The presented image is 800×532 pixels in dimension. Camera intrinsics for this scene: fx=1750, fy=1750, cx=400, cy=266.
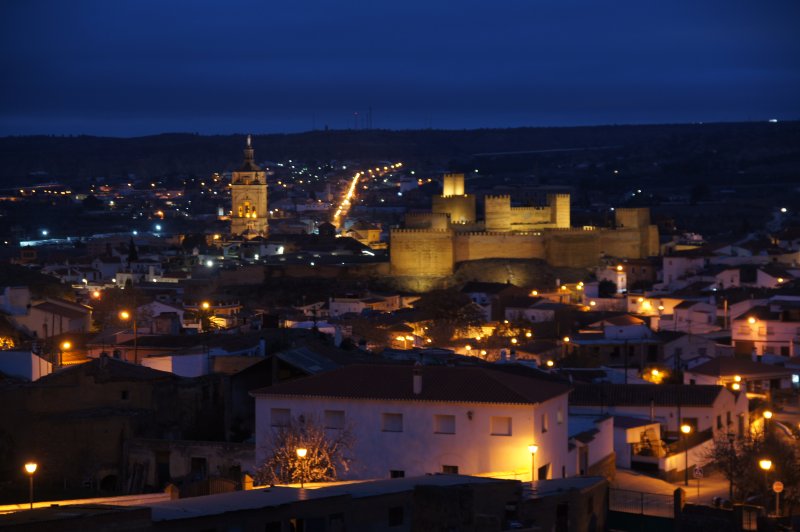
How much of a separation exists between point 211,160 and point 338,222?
7995cm

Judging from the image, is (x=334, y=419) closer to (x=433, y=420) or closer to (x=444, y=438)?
(x=433, y=420)

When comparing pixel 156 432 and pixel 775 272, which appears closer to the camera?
pixel 156 432

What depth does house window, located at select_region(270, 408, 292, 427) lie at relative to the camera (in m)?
20.5

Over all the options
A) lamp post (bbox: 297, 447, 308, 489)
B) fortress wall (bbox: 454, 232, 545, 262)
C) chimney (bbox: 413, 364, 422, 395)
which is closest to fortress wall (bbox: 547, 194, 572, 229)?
fortress wall (bbox: 454, 232, 545, 262)

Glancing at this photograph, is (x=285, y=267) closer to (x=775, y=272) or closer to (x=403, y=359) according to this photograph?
(x=775, y=272)

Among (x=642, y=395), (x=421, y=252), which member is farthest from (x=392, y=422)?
(x=421, y=252)

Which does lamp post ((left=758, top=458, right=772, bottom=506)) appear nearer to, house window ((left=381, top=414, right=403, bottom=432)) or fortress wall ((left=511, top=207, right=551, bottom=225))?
house window ((left=381, top=414, right=403, bottom=432))

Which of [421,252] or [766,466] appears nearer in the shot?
[766,466]

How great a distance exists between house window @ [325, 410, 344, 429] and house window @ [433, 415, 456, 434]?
44.3 inches

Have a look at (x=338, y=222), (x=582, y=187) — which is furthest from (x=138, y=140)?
(x=338, y=222)

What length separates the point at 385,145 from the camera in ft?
600

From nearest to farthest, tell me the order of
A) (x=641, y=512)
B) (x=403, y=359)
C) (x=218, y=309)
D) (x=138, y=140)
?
1. (x=641, y=512)
2. (x=403, y=359)
3. (x=218, y=309)
4. (x=138, y=140)

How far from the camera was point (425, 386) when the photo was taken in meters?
20.3

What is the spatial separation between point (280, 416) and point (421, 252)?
4176 cm
